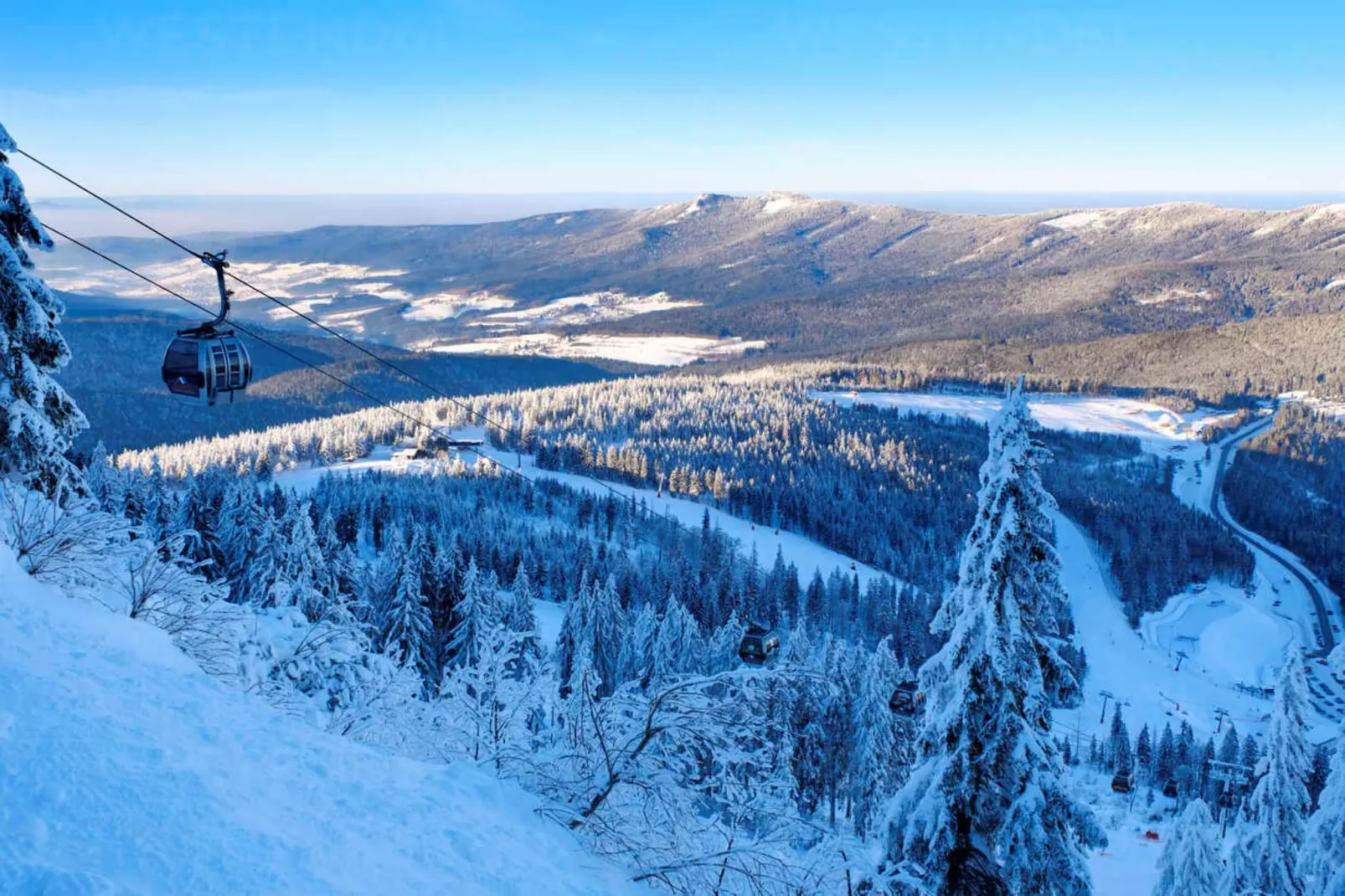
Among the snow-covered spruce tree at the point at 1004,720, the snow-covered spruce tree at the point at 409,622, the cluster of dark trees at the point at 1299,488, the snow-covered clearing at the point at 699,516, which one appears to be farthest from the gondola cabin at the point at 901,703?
the cluster of dark trees at the point at 1299,488

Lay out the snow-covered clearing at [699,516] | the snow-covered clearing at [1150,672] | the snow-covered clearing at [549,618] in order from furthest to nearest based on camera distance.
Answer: the snow-covered clearing at [699,516] < the snow-covered clearing at [1150,672] < the snow-covered clearing at [549,618]

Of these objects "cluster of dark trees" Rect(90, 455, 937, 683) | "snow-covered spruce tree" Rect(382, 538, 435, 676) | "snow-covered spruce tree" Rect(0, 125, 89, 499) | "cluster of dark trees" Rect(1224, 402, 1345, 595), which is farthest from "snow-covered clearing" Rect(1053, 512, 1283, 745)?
"snow-covered spruce tree" Rect(0, 125, 89, 499)

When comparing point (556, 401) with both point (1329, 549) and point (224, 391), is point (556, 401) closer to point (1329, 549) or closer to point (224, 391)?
point (1329, 549)

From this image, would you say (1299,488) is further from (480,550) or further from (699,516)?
(480,550)

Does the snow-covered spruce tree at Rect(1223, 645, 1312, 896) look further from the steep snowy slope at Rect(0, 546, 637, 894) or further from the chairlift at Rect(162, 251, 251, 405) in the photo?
the chairlift at Rect(162, 251, 251, 405)

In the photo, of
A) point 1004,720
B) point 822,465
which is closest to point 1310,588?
point 822,465

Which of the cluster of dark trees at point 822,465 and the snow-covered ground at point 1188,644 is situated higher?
the cluster of dark trees at point 822,465

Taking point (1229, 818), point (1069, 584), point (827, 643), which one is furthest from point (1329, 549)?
point (827, 643)

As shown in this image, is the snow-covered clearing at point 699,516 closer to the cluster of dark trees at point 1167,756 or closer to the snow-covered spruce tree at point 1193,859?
the cluster of dark trees at point 1167,756
